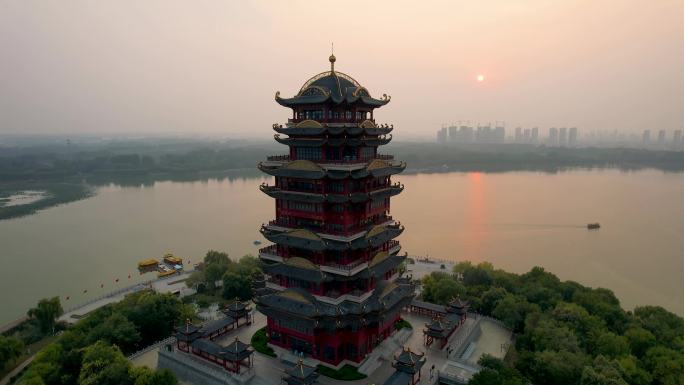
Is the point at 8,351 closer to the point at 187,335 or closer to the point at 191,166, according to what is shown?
the point at 187,335

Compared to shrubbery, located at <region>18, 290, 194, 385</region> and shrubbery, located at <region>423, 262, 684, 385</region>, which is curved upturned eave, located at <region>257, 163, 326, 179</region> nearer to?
shrubbery, located at <region>18, 290, 194, 385</region>

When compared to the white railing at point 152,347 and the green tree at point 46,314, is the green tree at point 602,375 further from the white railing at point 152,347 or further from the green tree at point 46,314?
the green tree at point 46,314

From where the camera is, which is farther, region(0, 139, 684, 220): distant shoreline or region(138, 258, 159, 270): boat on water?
region(0, 139, 684, 220): distant shoreline

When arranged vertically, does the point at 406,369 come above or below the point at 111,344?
above

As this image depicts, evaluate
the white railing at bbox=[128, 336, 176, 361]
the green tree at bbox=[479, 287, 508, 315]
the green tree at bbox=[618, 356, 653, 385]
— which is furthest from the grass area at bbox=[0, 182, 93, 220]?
the green tree at bbox=[618, 356, 653, 385]

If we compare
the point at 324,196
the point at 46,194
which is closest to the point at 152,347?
the point at 324,196

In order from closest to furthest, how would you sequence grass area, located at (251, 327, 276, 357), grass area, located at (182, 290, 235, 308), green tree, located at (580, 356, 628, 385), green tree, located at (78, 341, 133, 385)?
1. green tree, located at (580, 356, 628, 385)
2. green tree, located at (78, 341, 133, 385)
3. grass area, located at (251, 327, 276, 357)
4. grass area, located at (182, 290, 235, 308)
